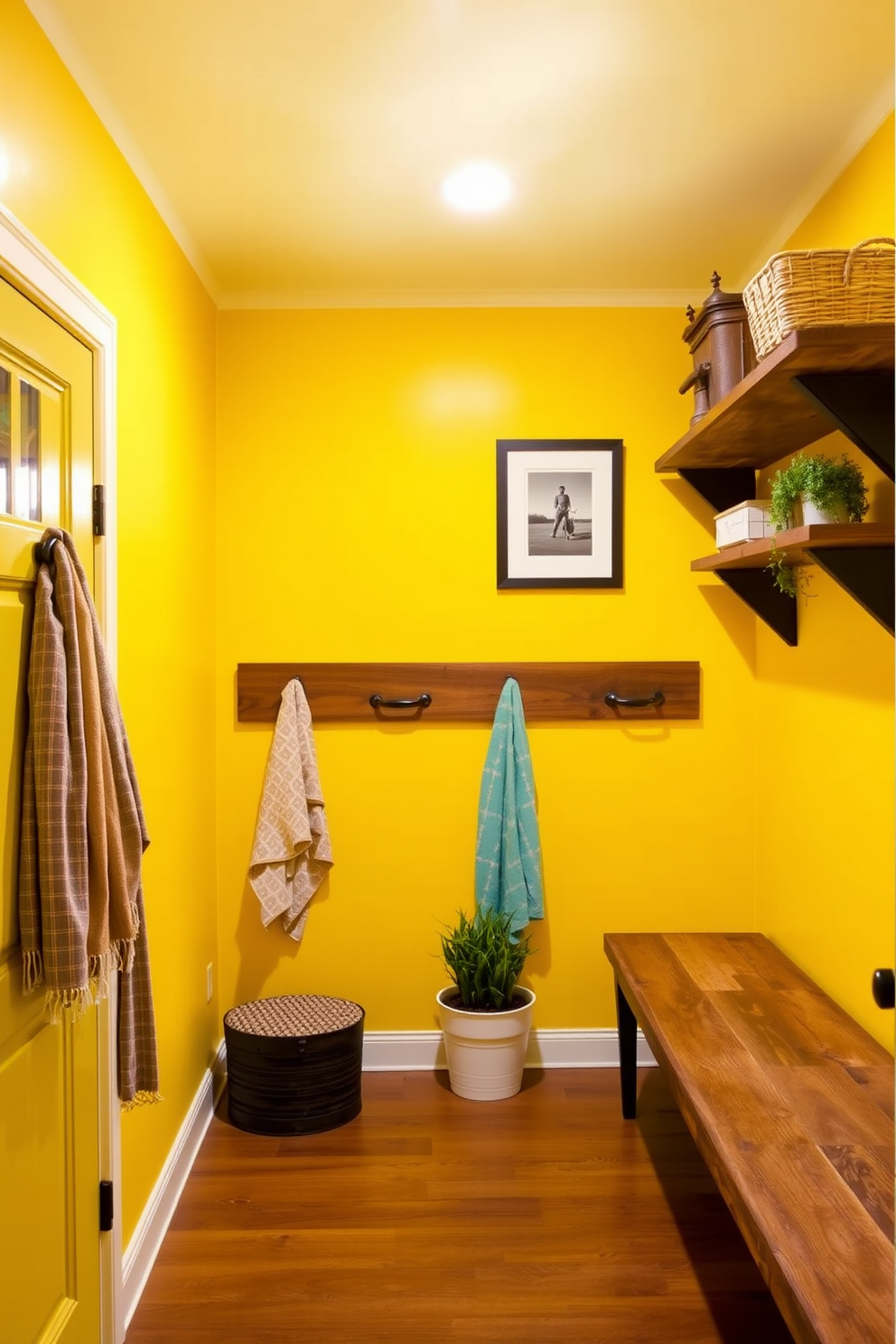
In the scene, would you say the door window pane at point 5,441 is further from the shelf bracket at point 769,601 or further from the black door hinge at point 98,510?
the shelf bracket at point 769,601

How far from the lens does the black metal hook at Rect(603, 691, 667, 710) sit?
3.11m

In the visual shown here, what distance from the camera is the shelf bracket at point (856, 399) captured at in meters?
1.83

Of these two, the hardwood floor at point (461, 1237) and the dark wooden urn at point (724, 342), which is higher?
the dark wooden urn at point (724, 342)

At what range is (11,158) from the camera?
153 centimetres

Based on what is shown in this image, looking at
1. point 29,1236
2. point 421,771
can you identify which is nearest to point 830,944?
point 421,771

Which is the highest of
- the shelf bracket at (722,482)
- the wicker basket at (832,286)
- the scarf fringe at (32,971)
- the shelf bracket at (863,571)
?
the wicker basket at (832,286)

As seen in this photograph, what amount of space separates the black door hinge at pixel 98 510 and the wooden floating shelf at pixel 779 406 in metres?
1.29

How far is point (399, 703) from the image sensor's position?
311cm

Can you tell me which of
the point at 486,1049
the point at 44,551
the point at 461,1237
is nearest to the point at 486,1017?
the point at 486,1049

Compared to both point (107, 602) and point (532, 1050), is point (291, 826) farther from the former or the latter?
point (107, 602)

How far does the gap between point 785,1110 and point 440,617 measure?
69.3 inches

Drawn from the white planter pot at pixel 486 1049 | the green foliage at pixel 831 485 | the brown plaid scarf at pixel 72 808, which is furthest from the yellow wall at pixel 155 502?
the green foliage at pixel 831 485

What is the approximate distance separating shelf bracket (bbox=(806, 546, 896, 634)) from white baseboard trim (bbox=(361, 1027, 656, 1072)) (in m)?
1.80

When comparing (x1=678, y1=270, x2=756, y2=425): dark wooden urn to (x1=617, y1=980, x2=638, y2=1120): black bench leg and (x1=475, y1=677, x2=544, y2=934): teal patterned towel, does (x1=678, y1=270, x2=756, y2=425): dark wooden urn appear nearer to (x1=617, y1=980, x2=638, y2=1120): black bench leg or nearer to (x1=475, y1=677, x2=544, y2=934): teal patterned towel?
(x1=475, y1=677, x2=544, y2=934): teal patterned towel
